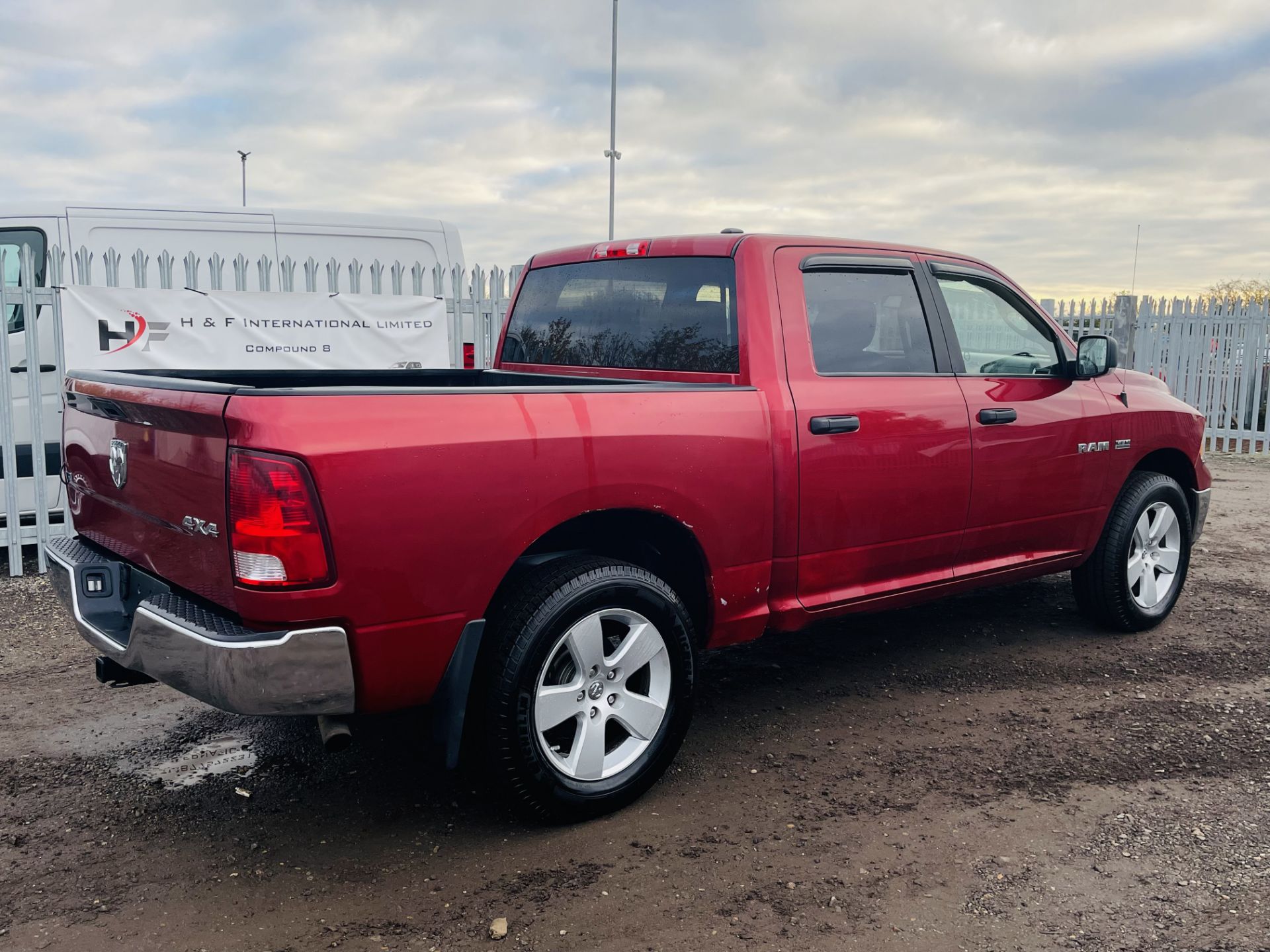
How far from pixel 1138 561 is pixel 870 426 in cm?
227

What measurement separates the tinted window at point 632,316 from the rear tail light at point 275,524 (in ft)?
5.67

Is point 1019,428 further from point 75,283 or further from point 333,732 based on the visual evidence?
point 75,283

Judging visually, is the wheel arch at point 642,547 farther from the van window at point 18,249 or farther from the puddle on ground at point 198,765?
the van window at point 18,249

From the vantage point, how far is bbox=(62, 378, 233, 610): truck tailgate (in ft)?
8.95

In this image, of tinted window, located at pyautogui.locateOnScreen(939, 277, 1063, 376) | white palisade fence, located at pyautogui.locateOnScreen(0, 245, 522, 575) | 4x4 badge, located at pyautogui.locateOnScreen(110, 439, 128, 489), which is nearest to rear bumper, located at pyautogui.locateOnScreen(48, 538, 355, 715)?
4x4 badge, located at pyautogui.locateOnScreen(110, 439, 128, 489)

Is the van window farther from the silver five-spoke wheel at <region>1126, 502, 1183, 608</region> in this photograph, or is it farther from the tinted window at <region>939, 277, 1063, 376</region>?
the silver five-spoke wheel at <region>1126, 502, 1183, 608</region>

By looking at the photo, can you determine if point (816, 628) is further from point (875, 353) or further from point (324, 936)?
point (324, 936)

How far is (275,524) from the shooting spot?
2.61 meters

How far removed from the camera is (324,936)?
271cm

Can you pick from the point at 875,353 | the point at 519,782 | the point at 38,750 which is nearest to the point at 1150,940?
the point at 519,782

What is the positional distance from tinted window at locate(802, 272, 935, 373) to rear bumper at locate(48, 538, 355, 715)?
2108mm

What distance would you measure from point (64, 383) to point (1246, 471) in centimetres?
1264

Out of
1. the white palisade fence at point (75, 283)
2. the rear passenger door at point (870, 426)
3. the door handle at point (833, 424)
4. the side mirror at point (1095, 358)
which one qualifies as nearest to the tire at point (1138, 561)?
the side mirror at point (1095, 358)

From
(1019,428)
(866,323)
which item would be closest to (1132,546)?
(1019,428)
